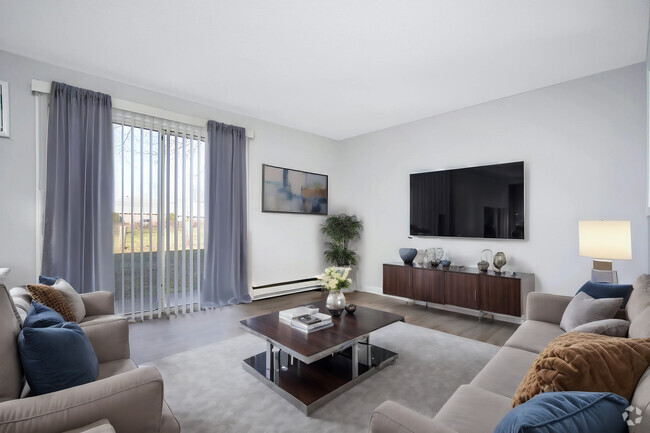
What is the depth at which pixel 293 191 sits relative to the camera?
5.43m

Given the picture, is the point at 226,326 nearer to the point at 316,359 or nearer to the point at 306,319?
the point at 306,319

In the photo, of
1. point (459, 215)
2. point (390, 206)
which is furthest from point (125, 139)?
point (459, 215)

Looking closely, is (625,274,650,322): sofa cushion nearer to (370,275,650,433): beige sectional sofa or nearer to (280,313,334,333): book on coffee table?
(370,275,650,433): beige sectional sofa

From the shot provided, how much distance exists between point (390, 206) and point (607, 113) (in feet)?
9.53

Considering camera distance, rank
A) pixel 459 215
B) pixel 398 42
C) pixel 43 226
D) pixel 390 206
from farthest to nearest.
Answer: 1. pixel 390 206
2. pixel 459 215
3. pixel 43 226
4. pixel 398 42

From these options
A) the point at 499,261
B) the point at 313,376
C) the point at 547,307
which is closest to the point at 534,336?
the point at 547,307

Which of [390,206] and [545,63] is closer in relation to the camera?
[545,63]

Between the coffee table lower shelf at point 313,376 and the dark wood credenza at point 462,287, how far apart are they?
1.71 meters

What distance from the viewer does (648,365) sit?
0.95 metres

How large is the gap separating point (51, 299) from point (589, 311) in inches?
137

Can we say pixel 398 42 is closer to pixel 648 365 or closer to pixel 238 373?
pixel 648 365

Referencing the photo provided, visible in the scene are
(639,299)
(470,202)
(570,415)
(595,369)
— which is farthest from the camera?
(470,202)

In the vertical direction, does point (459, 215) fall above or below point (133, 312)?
above

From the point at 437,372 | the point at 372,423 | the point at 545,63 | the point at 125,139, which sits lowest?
the point at 437,372
